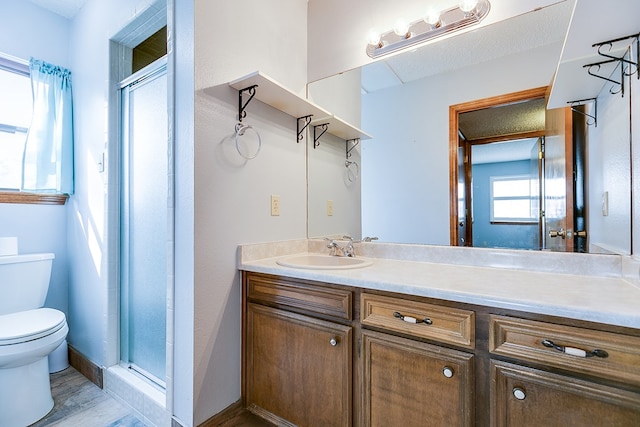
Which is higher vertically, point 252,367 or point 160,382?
point 252,367

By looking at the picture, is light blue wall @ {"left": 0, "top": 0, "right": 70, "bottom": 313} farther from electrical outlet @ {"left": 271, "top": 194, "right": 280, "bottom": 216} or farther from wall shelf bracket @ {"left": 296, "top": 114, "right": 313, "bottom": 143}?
wall shelf bracket @ {"left": 296, "top": 114, "right": 313, "bottom": 143}

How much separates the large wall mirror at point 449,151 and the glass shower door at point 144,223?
0.88 meters

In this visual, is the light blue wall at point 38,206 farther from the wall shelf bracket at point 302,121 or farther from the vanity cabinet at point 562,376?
the vanity cabinet at point 562,376

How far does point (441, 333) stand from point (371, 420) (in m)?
0.46

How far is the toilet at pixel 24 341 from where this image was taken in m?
1.45

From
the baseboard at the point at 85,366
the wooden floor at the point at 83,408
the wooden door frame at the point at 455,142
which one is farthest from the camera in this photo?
the baseboard at the point at 85,366

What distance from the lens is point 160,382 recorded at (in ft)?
5.29

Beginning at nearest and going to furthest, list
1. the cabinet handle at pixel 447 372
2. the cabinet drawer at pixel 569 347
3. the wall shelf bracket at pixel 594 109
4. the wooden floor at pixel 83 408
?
the cabinet drawer at pixel 569 347, the cabinet handle at pixel 447 372, the wall shelf bracket at pixel 594 109, the wooden floor at pixel 83 408

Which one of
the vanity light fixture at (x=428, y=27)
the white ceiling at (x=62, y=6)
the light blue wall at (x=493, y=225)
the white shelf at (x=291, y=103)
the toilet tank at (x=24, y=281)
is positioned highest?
the white ceiling at (x=62, y=6)

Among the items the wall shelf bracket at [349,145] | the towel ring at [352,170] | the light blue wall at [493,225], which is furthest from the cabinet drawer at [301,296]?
the wall shelf bracket at [349,145]

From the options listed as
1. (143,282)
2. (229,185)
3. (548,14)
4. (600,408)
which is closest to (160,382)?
(143,282)

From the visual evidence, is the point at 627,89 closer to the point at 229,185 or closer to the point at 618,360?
the point at 618,360

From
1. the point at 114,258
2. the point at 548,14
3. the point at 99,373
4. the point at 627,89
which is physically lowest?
the point at 99,373

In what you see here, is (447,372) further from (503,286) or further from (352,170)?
(352,170)
